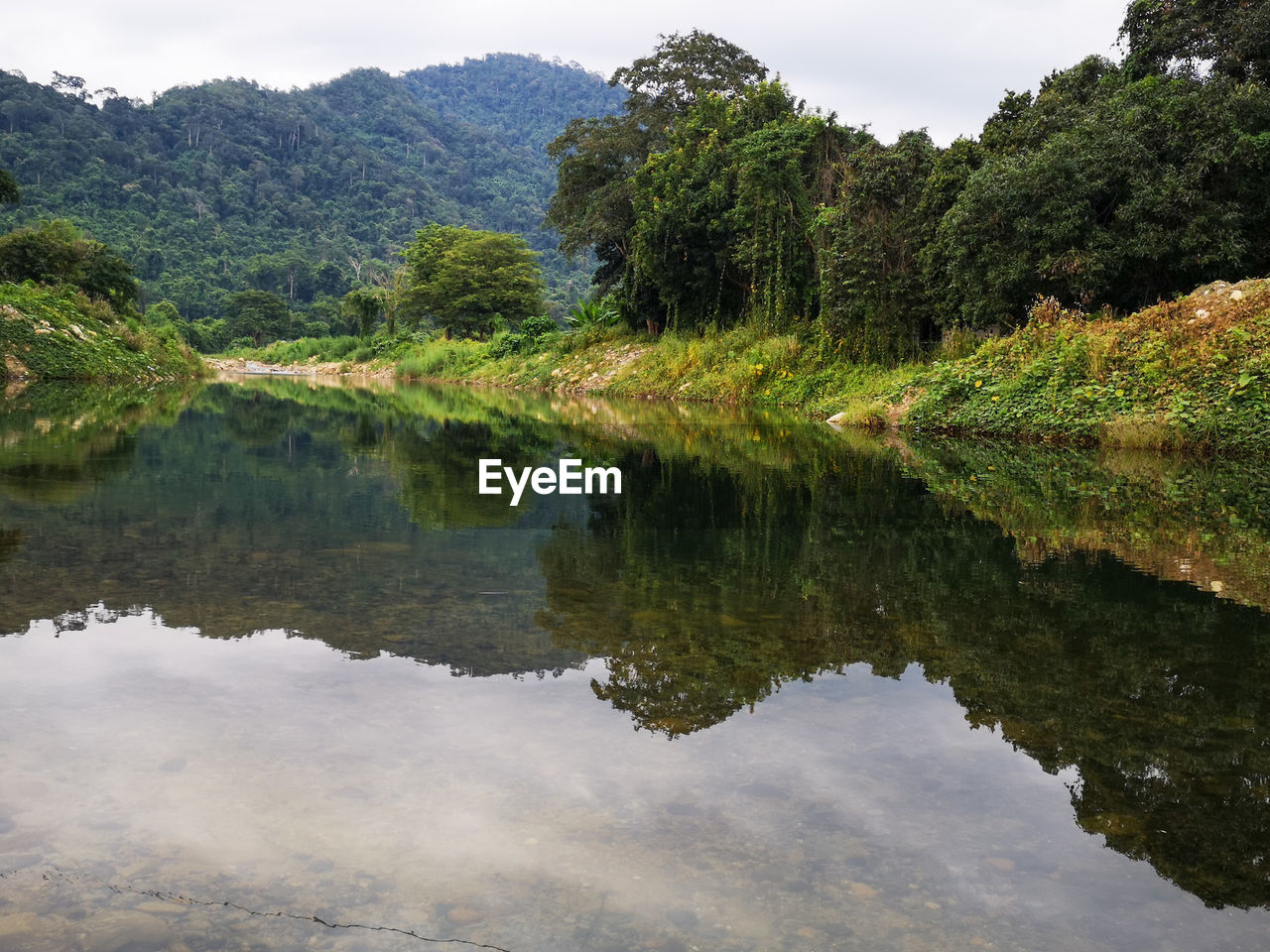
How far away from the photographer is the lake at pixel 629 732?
84.5 inches

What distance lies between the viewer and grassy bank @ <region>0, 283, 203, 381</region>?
30.2 meters

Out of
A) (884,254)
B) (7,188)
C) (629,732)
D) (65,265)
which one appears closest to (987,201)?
(884,254)

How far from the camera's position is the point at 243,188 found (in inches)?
4734

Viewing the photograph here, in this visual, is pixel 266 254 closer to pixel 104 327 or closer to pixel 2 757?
pixel 104 327

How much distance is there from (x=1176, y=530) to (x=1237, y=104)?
14.3 m

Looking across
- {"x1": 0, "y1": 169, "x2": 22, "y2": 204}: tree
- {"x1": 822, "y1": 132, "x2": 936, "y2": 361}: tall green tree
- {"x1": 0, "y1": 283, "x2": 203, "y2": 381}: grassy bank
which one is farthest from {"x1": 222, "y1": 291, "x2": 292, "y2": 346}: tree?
{"x1": 822, "y1": 132, "x2": 936, "y2": 361}: tall green tree

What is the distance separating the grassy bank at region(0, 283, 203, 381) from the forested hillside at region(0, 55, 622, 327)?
59931mm

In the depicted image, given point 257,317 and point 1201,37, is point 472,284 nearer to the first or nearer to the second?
point 257,317

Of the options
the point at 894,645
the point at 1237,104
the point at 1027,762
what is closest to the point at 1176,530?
the point at 894,645

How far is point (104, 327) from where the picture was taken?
114 ft

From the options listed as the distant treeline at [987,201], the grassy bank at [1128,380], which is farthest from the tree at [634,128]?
the grassy bank at [1128,380]

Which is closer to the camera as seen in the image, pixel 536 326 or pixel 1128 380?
pixel 1128 380

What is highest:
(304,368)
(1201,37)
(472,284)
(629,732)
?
(1201,37)

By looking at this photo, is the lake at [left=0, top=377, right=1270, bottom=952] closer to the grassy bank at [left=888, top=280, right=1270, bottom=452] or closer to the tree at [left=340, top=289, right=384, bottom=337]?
the grassy bank at [left=888, top=280, right=1270, bottom=452]
